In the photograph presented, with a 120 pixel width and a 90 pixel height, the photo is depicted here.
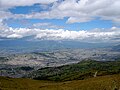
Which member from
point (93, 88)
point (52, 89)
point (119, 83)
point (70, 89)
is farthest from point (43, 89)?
point (119, 83)

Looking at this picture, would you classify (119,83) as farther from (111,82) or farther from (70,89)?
(70,89)

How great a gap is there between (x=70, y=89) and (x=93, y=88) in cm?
1175

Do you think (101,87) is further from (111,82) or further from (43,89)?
(43,89)

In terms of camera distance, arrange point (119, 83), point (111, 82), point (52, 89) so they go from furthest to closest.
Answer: point (52, 89), point (111, 82), point (119, 83)

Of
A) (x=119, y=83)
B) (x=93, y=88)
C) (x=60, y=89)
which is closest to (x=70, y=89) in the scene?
(x=60, y=89)

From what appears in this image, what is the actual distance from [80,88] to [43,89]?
1965 cm

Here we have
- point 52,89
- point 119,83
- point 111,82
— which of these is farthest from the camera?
point 52,89

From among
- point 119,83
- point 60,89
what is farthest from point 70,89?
point 119,83

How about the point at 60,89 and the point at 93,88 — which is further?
the point at 60,89

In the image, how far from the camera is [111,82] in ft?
312

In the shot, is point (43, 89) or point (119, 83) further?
point (43, 89)

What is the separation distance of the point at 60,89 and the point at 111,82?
21.3 metres

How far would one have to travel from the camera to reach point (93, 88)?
91312 mm

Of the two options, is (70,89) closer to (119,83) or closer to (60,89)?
(60,89)
